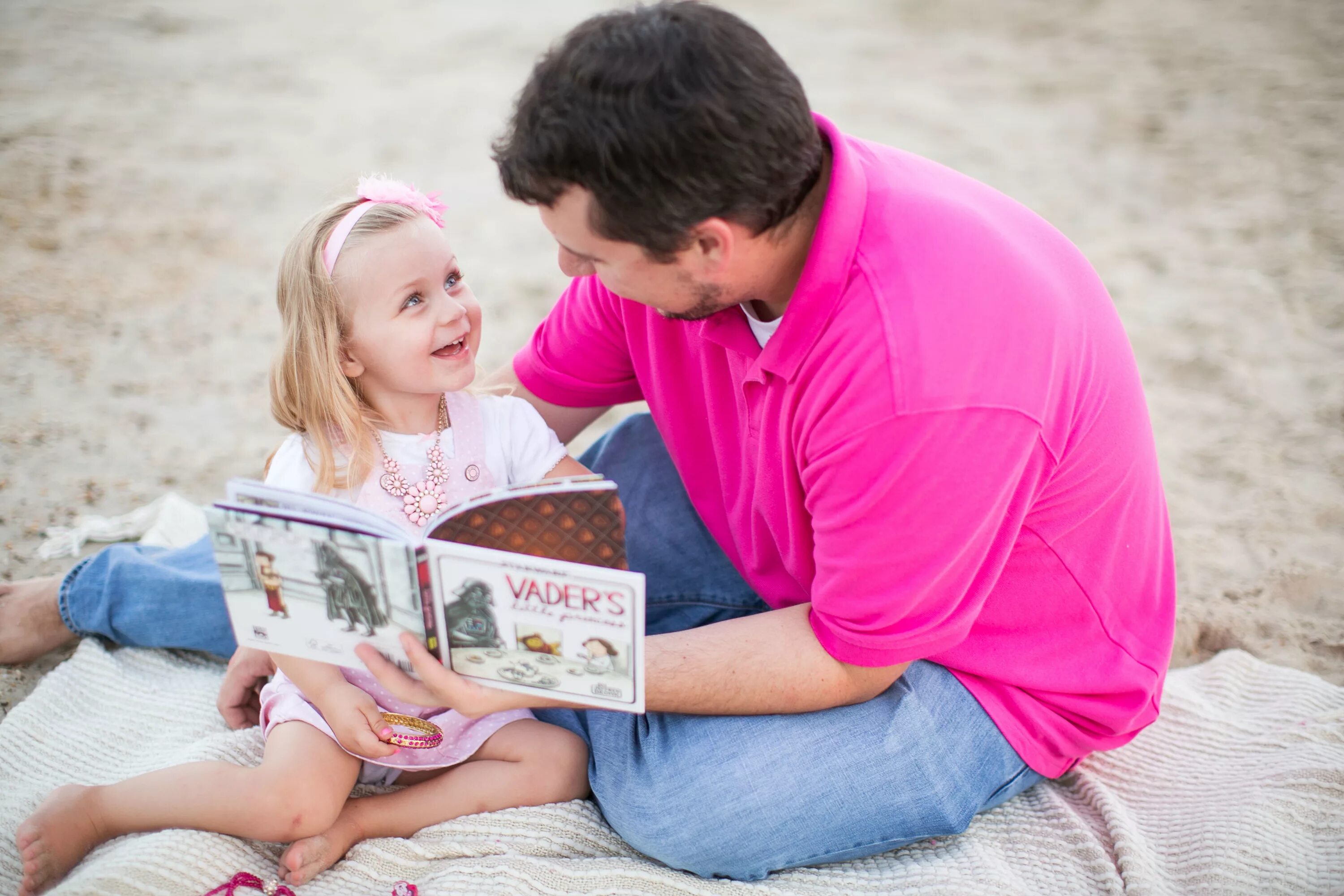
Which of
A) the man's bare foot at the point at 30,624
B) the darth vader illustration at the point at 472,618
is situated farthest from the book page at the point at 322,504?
the man's bare foot at the point at 30,624

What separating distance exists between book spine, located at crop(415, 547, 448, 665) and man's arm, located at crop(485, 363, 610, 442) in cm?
86

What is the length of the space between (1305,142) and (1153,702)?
422cm

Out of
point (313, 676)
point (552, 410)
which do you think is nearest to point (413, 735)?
point (313, 676)

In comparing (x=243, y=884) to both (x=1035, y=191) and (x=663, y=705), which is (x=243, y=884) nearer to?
(x=663, y=705)

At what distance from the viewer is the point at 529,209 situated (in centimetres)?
489

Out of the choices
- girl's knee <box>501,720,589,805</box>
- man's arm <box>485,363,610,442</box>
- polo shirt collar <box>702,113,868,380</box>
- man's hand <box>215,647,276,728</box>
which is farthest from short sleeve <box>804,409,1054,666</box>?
man's hand <box>215,647,276,728</box>

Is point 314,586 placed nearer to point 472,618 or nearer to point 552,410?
point 472,618

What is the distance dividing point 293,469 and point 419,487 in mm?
241

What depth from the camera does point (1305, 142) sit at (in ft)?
16.3

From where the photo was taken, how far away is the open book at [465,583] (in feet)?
4.98

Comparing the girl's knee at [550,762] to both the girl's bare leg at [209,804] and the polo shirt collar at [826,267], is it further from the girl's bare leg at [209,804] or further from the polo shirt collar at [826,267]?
the polo shirt collar at [826,267]

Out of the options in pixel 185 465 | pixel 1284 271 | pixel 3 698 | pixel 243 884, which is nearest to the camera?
pixel 243 884

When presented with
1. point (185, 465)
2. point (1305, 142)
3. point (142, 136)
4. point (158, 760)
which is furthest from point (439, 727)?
point (1305, 142)

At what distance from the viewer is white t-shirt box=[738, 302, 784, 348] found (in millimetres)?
1823
